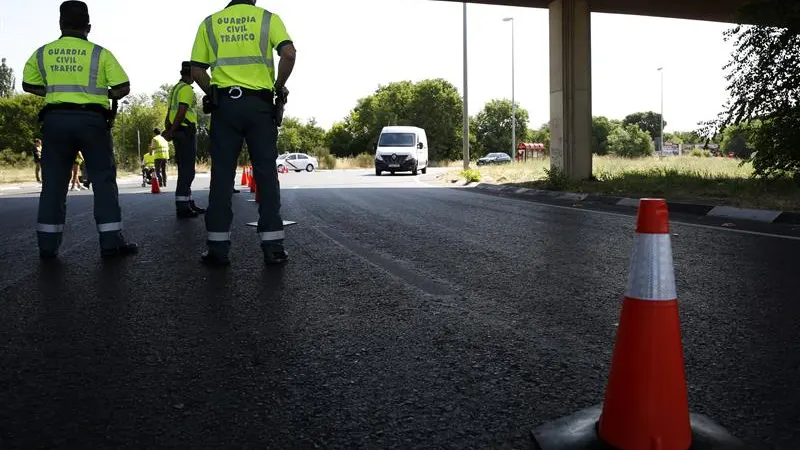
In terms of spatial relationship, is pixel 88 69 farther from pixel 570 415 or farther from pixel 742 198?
pixel 742 198

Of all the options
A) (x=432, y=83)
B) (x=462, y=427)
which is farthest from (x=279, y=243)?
(x=432, y=83)

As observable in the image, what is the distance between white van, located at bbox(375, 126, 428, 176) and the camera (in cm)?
3109

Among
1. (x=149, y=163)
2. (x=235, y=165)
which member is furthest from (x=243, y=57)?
(x=149, y=163)

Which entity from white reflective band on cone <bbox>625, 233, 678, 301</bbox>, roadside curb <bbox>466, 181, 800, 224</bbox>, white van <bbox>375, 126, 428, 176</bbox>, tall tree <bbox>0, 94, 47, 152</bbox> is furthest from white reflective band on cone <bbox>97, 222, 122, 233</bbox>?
tall tree <bbox>0, 94, 47, 152</bbox>

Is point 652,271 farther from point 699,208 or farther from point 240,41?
point 699,208

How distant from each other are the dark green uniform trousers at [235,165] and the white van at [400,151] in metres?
25.7

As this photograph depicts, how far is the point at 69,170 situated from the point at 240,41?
82.5 inches

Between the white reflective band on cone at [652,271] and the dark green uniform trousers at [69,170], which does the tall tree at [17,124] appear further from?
the white reflective band on cone at [652,271]

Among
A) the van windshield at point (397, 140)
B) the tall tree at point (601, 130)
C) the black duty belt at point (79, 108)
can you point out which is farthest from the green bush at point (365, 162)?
the black duty belt at point (79, 108)

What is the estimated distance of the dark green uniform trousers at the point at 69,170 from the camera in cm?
572

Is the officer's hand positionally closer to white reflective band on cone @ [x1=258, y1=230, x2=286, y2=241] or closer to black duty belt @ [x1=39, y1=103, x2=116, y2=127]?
white reflective band on cone @ [x1=258, y1=230, x2=286, y2=241]

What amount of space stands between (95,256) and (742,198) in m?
9.72

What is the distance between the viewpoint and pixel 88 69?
5.73 metres

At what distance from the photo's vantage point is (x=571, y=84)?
16.5m
